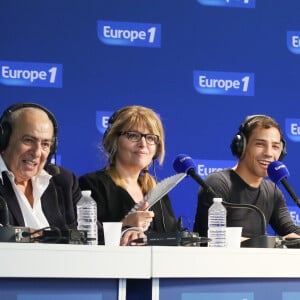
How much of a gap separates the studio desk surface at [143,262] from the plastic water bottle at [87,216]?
0.41 m

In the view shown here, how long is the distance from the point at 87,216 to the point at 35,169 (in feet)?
1.14

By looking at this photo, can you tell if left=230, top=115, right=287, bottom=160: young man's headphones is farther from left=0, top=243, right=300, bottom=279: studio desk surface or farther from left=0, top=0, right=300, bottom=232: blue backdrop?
left=0, top=243, right=300, bottom=279: studio desk surface

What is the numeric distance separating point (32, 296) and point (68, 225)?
889 mm

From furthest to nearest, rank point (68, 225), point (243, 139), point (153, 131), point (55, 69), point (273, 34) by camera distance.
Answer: point (273, 34)
point (55, 69)
point (243, 139)
point (153, 131)
point (68, 225)

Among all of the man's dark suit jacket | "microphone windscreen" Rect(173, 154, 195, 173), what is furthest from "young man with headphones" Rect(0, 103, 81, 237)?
"microphone windscreen" Rect(173, 154, 195, 173)

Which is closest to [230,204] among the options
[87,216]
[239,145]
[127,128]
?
[87,216]

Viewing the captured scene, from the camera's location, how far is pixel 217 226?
3.35 metres

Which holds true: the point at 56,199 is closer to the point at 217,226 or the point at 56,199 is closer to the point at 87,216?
the point at 87,216

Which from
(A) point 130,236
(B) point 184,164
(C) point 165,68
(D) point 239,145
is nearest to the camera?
(A) point 130,236

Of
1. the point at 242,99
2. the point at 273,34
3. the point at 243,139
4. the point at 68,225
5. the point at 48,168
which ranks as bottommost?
the point at 68,225

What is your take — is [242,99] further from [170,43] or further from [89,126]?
[89,126]

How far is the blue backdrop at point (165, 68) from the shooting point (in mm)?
5246

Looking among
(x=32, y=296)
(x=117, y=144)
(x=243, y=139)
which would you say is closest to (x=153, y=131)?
(x=117, y=144)

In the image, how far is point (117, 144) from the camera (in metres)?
4.18
